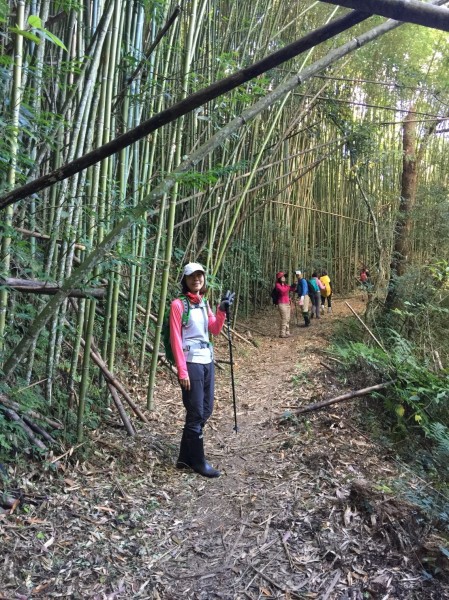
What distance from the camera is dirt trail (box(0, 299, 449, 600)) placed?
184cm

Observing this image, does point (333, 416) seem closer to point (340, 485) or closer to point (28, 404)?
point (340, 485)

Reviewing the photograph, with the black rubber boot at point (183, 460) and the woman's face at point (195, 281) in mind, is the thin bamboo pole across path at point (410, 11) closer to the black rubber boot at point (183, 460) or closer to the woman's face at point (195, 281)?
the woman's face at point (195, 281)

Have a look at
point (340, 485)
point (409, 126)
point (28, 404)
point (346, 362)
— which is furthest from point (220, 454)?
point (409, 126)

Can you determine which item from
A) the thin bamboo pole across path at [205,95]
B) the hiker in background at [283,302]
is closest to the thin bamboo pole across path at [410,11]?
the thin bamboo pole across path at [205,95]

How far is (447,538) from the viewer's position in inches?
82.8

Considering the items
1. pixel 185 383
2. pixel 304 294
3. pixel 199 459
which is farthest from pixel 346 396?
pixel 304 294

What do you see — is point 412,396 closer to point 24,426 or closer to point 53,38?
point 24,426

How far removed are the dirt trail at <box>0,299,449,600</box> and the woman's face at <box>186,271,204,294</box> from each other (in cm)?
116

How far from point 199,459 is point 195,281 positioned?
116 centimetres

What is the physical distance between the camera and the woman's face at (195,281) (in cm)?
285

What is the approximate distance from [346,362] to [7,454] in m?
3.44

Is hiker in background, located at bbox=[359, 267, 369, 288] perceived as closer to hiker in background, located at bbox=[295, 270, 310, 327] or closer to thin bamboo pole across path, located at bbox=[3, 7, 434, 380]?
hiker in background, located at bbox=[295, 270, 310, 327]

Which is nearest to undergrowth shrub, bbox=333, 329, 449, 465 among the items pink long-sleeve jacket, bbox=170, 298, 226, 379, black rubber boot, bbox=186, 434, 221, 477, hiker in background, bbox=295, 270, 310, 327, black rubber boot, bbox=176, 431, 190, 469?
black rubber boot, bbox=186, 434, 221, 477

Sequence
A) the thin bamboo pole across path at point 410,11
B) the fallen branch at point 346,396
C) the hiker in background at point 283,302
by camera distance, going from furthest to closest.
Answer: the hiker in background at point 283,302, the fallen branch at point 346,396, the thin bamboo pole across path at point 410,11
